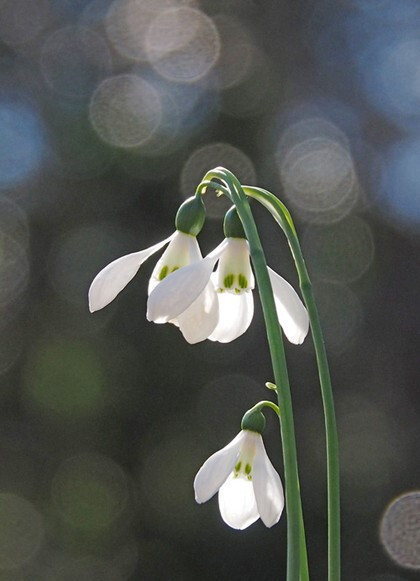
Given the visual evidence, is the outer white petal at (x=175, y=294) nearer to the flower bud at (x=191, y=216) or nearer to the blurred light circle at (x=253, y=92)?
the flower bud at (x=191, y=216)

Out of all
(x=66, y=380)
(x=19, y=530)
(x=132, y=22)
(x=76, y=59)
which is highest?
(x=132, y=22)

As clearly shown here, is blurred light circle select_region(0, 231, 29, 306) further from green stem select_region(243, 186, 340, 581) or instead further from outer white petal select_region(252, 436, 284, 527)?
green stem select_region(243, 186, 340, 581)

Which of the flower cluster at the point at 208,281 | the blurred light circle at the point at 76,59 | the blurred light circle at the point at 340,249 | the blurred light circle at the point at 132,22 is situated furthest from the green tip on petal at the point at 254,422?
the blurred light circle at the point at 132,22

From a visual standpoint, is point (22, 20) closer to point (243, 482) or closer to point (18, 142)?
point (18, 142)

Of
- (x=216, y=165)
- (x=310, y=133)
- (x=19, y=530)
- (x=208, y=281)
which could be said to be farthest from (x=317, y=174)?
(x=208, y=281)

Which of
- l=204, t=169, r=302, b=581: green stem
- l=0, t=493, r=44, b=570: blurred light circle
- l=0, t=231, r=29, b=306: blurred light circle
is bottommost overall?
l=204, t=169, r=302, b=581: green stem

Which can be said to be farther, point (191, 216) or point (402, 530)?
point (402, 530)

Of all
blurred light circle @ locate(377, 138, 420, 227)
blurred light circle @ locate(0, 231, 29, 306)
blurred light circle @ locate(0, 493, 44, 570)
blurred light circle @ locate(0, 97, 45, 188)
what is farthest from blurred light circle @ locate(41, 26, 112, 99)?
blurred light circle @ locate(0, 493, 44, 570)
